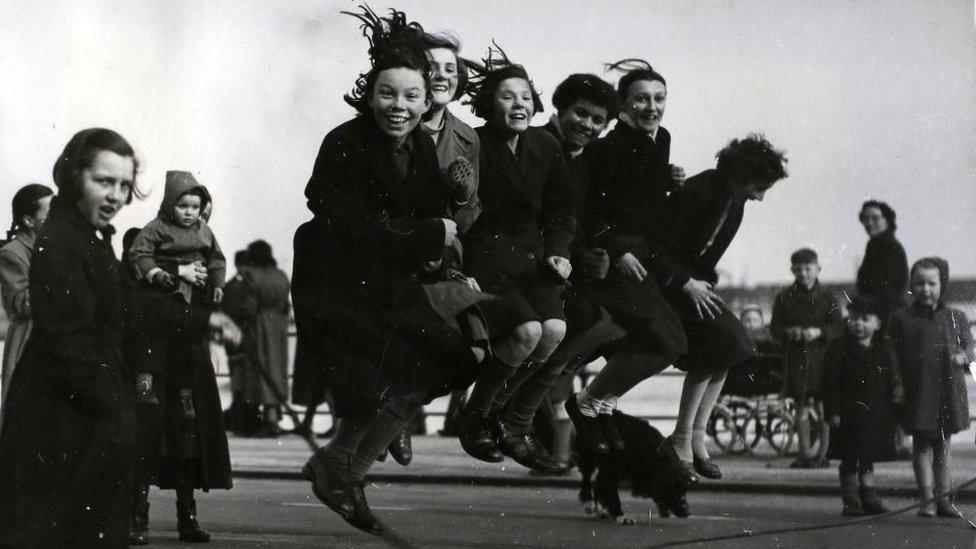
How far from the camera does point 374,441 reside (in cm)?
530

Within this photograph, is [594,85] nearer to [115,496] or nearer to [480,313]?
[480,313]

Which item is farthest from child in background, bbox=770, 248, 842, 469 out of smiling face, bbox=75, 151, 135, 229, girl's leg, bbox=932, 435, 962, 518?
→ smiling face, bbox=75, 151, 135, 229

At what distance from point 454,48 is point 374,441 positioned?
1.44 meters

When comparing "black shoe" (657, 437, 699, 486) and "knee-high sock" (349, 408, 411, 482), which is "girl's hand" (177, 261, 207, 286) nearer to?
"knee-high sock" (349, 408, 411, 482)

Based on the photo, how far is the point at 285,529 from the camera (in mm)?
6293

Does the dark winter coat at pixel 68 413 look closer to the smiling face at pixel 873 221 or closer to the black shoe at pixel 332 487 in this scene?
the black shoe at pixel 332 487

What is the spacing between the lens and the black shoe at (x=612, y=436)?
6.32 m

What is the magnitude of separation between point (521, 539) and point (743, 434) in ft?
3.88

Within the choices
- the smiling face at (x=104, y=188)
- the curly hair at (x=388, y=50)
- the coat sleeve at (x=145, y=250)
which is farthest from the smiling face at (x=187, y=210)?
the curly hair at (x=388, y=50)

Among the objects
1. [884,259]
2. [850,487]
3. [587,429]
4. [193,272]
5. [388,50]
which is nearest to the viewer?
[388,50]

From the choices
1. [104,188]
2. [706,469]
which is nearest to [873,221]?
[706,469]

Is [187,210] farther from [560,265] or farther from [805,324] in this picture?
[805,324]

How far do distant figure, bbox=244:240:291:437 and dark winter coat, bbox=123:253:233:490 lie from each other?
0.18m

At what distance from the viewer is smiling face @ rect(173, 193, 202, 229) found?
5.79 m
